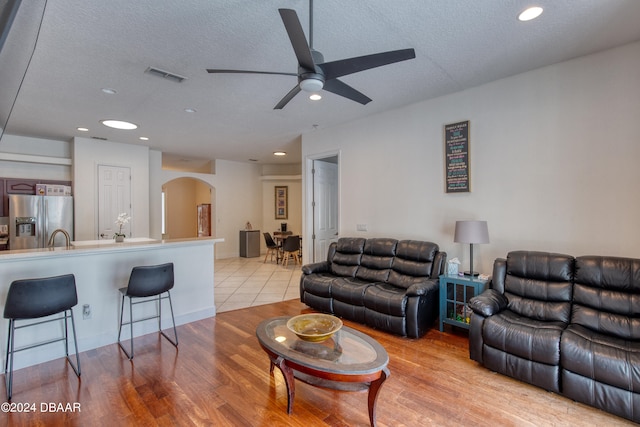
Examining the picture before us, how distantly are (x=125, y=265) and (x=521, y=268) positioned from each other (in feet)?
13.7

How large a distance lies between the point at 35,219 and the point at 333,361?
6.04 metres

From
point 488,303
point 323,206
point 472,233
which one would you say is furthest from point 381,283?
point 323,206

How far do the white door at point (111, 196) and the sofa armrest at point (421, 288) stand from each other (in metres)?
5.96

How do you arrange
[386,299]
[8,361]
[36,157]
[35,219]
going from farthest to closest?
[36,157] < [35,219] < [386,299] < [8,361]

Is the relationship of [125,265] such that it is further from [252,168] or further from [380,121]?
[252,168]

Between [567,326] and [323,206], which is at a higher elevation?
[323,206]

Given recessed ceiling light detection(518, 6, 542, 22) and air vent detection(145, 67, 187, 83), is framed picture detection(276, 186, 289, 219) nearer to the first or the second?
air vent detection(145, 67, 187, 83)

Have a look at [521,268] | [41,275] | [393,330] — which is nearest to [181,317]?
[41,275]

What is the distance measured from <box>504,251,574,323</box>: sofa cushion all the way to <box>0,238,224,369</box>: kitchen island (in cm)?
353

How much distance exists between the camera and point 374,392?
184 centimetres

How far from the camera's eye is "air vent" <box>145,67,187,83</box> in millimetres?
2957

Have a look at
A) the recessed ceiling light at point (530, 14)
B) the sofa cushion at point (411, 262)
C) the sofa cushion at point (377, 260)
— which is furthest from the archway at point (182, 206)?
the recessed ceiling light at point (530, 14)

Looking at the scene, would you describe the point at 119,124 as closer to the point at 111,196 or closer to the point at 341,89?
the point at 111,196

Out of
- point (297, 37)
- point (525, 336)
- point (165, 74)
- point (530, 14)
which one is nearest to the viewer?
point (297, 37)
